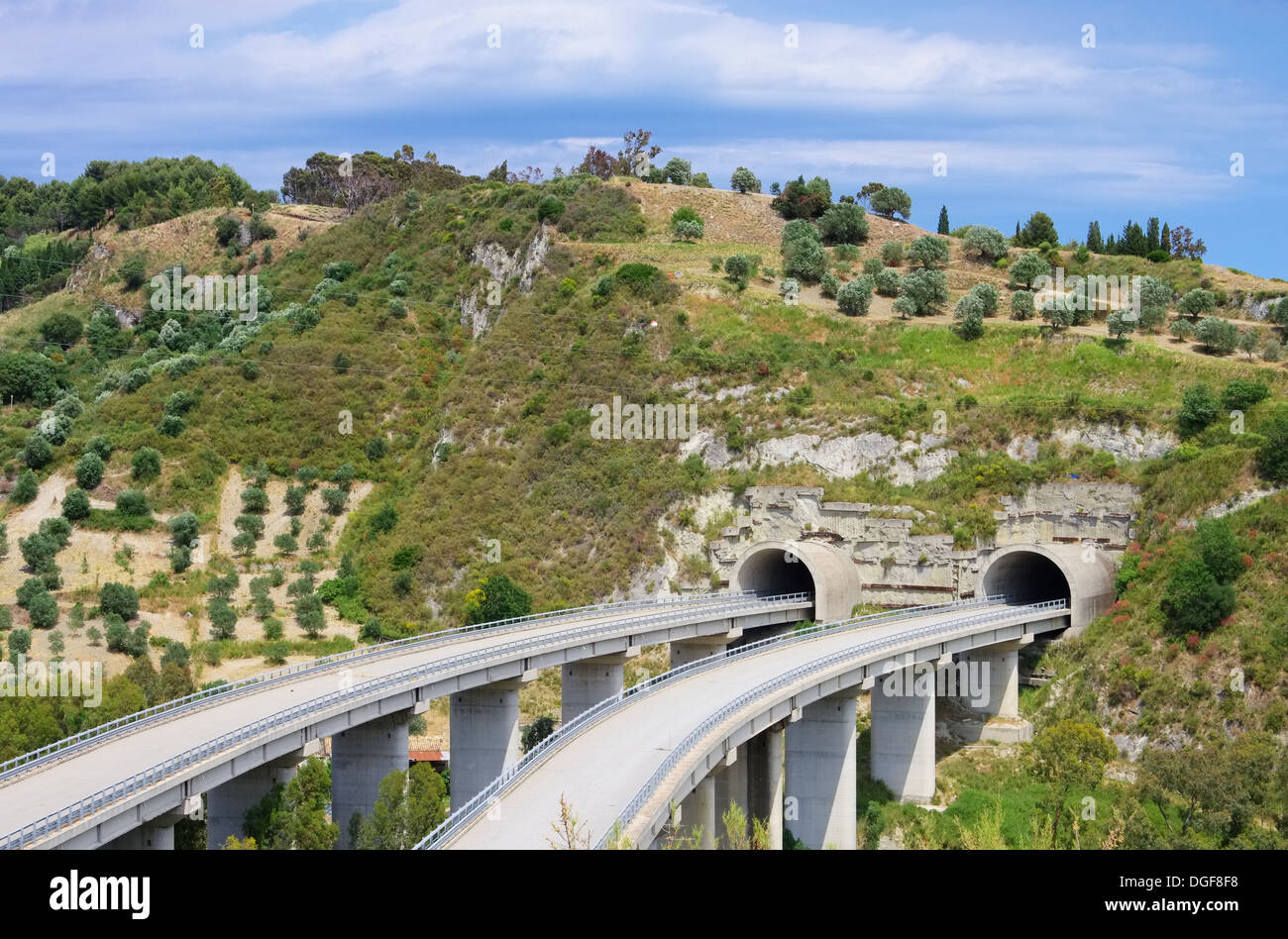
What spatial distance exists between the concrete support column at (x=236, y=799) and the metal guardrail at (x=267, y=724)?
1.83 m

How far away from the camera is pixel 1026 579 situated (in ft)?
193

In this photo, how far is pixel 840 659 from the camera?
3956cm

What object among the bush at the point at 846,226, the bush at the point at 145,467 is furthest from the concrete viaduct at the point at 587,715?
the bush at the point at 846,226

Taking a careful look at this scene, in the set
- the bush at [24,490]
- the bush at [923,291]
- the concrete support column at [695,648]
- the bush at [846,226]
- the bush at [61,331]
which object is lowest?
the concrete support column at [695,648]

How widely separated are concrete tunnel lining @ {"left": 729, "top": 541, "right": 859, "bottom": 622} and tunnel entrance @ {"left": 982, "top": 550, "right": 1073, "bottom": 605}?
6118 millimetres

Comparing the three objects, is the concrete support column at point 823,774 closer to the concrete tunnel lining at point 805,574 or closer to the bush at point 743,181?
the concrete tunnel lining at point 805,574

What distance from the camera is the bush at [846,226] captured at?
9531cm

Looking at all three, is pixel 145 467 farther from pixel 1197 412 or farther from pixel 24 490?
pixel 1197 412

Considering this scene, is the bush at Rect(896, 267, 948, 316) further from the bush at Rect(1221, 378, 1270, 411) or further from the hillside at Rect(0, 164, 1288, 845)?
the bush at Rect(1221, 378, 1270, 411)

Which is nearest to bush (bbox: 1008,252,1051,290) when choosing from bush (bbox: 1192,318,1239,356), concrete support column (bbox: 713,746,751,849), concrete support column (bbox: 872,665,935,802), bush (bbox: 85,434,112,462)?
bush (bbox: 1192,318,1239,356)

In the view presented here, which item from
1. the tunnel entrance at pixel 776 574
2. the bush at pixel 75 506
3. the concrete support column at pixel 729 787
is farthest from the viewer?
the bush at pixel 75 506

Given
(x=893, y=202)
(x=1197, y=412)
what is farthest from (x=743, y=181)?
(x=1197, y=412)

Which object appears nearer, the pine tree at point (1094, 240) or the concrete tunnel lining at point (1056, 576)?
the concrete tunnel lining at point (1056, 576)
